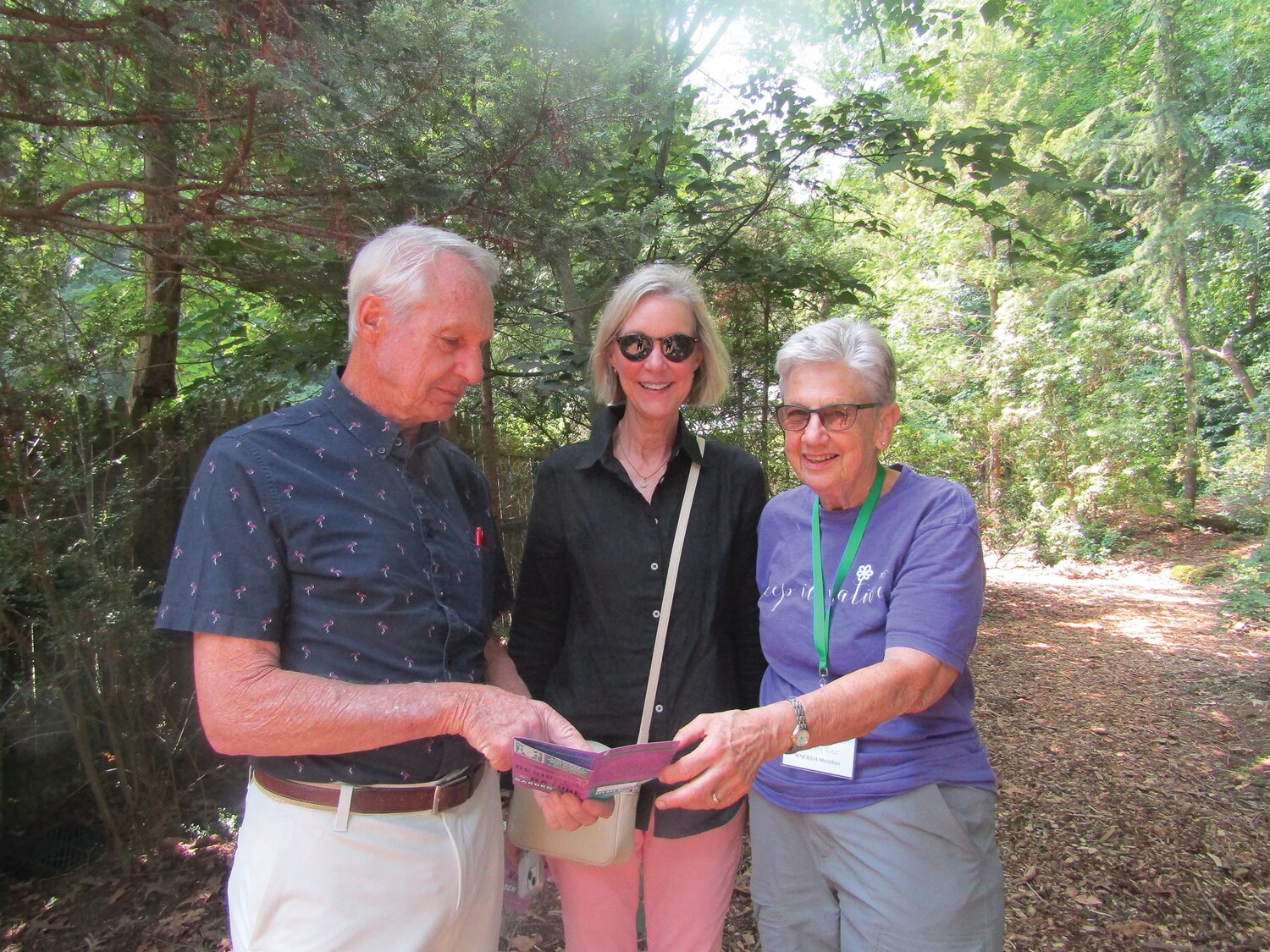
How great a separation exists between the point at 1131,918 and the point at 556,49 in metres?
4.68

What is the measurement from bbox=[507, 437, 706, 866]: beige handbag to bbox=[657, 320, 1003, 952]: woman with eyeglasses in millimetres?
234

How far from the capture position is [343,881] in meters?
1.55

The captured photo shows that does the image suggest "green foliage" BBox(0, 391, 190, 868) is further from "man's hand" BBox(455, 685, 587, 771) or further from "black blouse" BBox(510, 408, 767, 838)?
"man's hand" BBox(455, 685, 587, 771)

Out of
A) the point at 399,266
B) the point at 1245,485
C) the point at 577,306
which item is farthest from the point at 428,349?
the point at 1245,485

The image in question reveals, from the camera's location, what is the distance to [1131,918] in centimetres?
361

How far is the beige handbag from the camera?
Result: 1950 millimetres

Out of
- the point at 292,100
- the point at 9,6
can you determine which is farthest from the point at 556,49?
the point at 9,6

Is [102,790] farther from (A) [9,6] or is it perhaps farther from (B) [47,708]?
(A) [9,6]

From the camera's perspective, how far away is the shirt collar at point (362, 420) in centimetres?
173

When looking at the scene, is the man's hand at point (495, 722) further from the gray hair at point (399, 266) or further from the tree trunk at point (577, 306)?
the tree trunk at point (577, 306)

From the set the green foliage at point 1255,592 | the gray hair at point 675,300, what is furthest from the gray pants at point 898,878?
the green foliage at point 1255,592

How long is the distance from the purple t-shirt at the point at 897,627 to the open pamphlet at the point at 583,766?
1.70 feet

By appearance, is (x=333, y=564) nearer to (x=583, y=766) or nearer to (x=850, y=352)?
(x=583, y=766)

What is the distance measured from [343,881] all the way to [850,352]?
161 cm
